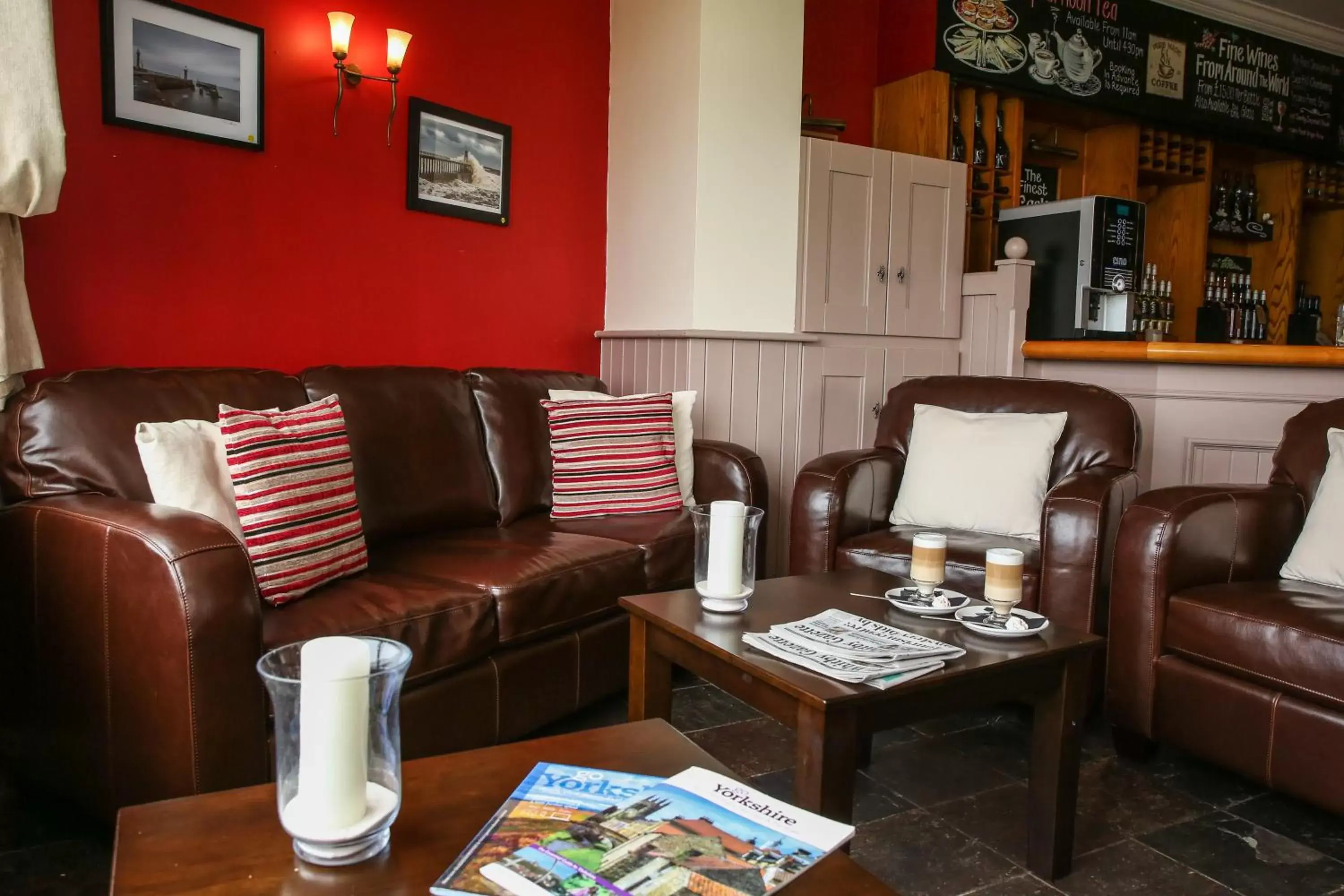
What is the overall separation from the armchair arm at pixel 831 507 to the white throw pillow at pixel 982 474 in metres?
0.10

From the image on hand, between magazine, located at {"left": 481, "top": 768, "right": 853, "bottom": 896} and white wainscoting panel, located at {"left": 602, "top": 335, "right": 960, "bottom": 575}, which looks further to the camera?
white wainscoting panel, located at {"left": 602, "top": 335, "right": 960, "bottom": 575}

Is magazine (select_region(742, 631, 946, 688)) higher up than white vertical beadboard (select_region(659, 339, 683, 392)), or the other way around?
white vertical beadboard (select_region(659, 339, 683, 392))

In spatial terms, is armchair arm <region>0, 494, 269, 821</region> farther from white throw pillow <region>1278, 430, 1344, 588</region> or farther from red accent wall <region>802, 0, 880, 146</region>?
red accent wall <region>802, 0, 880, 146</region>

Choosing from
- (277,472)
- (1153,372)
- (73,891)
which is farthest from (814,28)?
(73,891)

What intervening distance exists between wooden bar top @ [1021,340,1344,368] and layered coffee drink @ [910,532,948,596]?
5.90 ft

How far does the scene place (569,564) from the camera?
7.97 ft

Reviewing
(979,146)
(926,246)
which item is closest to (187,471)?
(926,246)

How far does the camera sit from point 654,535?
8.91 feet

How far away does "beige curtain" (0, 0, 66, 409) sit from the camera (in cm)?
202

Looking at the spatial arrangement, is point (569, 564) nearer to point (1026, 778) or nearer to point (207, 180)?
point (1026, 778)

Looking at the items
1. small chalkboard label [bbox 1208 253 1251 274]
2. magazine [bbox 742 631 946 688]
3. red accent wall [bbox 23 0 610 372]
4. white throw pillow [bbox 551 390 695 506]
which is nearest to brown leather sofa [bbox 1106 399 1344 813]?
magazine [bbox 742 631 946 688]

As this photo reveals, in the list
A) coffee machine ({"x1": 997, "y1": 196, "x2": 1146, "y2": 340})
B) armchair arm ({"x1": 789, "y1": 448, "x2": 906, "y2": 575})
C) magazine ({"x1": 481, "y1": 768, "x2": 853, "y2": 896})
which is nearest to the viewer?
magazine ({"x1": 481, "y1": 768, "x2": 853, "y2": 896})

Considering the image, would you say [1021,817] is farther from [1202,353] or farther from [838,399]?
[838,399]

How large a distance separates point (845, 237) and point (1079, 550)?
190cm
